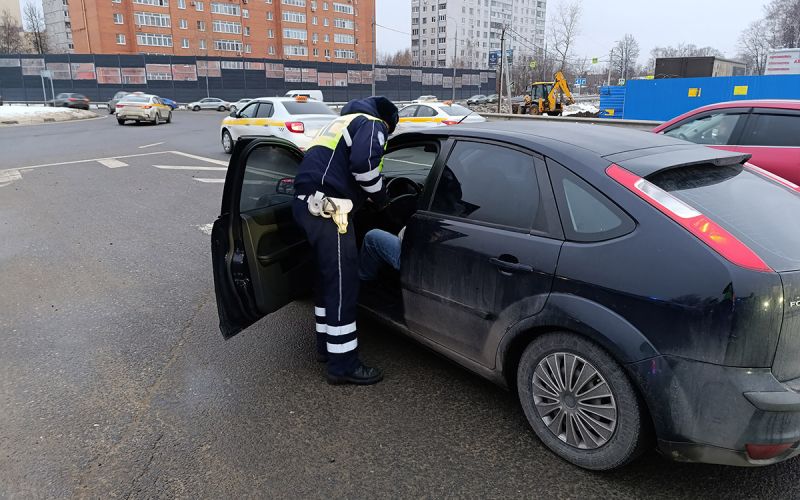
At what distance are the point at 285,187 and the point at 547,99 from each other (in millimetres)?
34567

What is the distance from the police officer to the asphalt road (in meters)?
0.35

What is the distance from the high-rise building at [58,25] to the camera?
10139cm

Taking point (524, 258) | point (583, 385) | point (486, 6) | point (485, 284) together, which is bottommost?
point (583, 385)

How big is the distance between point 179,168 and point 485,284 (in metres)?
11.8

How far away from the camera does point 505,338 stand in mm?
2756

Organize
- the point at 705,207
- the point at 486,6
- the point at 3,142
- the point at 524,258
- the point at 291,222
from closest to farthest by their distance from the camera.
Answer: the point at 705,207, the point at 524,258, the point at 291,222, the point at 3,142, the point at 486,6

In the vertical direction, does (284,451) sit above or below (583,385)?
below

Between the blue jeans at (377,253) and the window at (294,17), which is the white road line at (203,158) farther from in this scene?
the window at (294,17)

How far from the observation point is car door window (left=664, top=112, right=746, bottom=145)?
251 inches

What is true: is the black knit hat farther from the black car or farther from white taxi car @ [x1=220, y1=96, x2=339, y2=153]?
white taxi car @ [x1=220, y1=96, x2=339, y2=153]

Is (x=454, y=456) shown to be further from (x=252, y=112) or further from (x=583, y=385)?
(x=252, y=112)

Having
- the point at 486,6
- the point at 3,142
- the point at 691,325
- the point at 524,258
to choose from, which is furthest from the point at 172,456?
the point at 486,6

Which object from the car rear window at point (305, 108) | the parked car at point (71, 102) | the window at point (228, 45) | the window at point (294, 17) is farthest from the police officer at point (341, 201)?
the window at point (294, 17)

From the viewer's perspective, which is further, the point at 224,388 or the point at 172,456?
the point at 224,388
